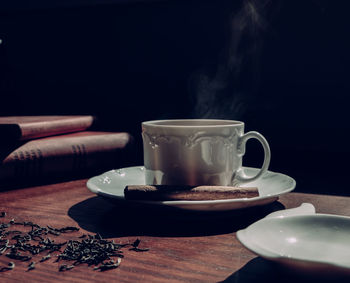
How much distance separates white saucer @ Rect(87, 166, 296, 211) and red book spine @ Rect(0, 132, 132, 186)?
262mm

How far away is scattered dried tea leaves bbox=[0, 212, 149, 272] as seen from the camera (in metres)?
0.57

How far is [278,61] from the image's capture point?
A: 1547 mm

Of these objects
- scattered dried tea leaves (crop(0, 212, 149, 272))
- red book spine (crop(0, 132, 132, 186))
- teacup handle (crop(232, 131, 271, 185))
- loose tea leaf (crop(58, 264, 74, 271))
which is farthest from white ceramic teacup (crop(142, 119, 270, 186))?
red book spine (crop(0, 132, 132, 186))

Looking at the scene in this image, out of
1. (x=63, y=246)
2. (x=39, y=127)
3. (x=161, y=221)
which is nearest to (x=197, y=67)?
(x=39, y=127)

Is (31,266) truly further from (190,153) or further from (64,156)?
(64,156)

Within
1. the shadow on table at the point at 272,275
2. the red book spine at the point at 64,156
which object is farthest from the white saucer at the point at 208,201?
the red book spine at the point at 64,156

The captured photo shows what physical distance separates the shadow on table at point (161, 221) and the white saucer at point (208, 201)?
0.02 metres

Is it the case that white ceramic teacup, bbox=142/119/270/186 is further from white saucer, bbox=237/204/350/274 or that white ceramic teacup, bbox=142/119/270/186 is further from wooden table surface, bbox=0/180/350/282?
white saucer, bbox=237/204/350/274

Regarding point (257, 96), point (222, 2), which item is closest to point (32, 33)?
point (222, 2)

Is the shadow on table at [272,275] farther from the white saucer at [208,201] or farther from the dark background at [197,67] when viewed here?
the dark background at [197,67]

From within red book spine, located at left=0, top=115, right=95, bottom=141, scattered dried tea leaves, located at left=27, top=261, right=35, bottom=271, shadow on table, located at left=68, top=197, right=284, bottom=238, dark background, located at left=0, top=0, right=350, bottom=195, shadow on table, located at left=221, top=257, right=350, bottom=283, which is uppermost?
dark background, located at left=0, top=0, right=350, bottom=195

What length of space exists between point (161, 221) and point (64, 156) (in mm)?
549

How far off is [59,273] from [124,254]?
101mm

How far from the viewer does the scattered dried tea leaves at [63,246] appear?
0.57 meters
